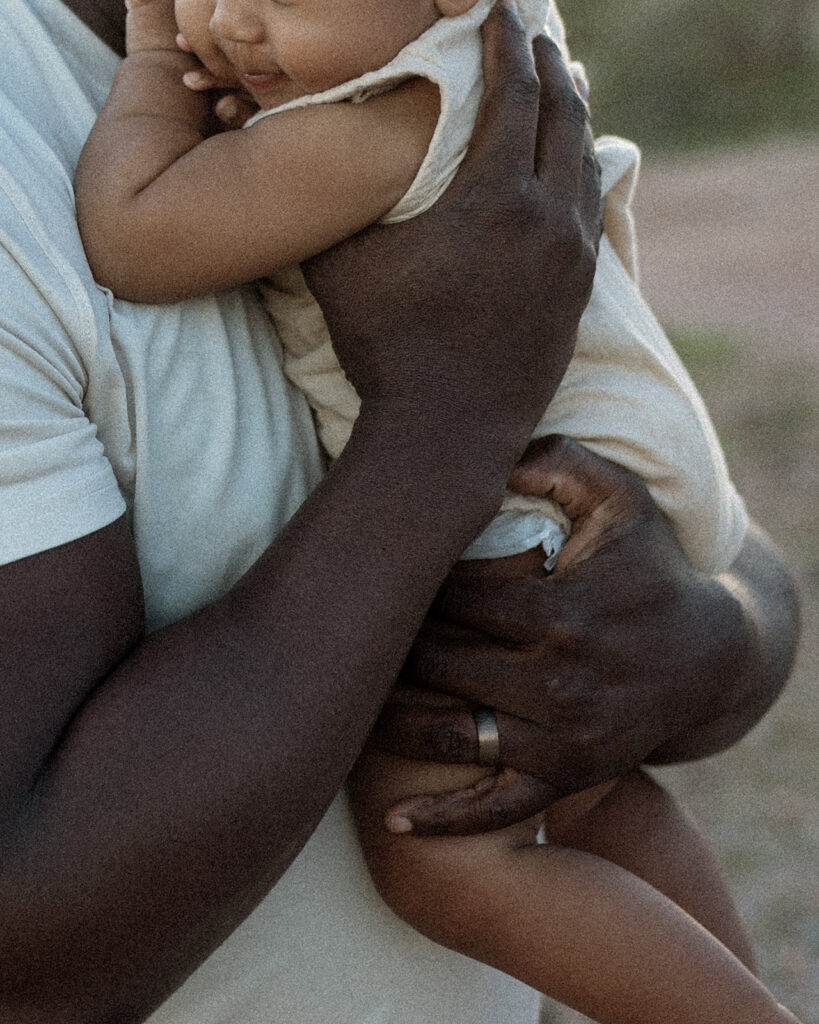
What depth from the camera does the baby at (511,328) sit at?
148cm

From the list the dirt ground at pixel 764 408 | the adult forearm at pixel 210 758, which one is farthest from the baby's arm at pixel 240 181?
the dirt ground at pixel 764 408

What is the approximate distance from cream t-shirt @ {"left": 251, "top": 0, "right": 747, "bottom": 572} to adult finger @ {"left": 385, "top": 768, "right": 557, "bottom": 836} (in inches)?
11.6

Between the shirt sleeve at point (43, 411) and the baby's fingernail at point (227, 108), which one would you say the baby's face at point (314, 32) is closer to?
the baby's fingernail at point (227, 108)

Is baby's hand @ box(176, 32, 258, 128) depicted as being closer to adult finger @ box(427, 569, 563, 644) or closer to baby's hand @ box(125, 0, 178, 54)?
baby's hand @ box(125, 0, 178, 54)

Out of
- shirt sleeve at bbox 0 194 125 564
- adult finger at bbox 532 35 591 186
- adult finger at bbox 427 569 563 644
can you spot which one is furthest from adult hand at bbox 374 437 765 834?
shirt sleeve at bbox 0 194 125 564

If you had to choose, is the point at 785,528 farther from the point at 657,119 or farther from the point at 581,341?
the point at 657,119

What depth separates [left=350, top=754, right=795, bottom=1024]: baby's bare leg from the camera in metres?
1.64

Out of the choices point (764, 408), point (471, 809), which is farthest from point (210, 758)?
point (764, 408)

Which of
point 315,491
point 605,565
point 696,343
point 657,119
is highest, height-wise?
point 315,491

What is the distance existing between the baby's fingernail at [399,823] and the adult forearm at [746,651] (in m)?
0.49

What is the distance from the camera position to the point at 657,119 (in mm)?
15641

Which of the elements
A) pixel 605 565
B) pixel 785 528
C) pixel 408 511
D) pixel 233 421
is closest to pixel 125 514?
pixel 233 421

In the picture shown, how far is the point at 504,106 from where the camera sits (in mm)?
1545

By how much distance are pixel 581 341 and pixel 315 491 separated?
48 cm
